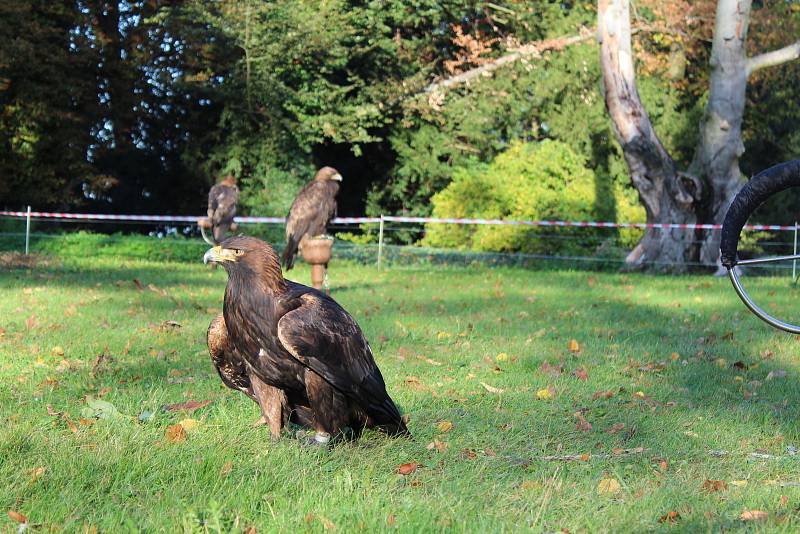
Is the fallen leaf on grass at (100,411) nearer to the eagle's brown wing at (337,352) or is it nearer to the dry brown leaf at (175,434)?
the dry brown leaf at (175,434)

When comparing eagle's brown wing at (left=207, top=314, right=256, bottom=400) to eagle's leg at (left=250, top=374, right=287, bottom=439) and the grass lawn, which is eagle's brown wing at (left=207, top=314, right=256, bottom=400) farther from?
the grass lawn

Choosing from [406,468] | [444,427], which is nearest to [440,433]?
[444,427]

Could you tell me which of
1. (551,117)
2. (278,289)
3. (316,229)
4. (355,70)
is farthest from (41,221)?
(278,289)

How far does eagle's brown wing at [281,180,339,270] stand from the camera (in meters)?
13.4

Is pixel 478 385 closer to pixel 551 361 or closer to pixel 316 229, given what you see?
pixel 551 361

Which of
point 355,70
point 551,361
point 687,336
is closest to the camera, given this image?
point 551,361

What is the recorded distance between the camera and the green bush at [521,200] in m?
21.4

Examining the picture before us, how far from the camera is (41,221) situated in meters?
22.8

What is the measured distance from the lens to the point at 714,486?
4.14 m

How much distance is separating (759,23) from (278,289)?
2201cm

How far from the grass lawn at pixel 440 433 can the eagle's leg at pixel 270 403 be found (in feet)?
0.39

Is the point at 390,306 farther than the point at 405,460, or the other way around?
the point at 390,306

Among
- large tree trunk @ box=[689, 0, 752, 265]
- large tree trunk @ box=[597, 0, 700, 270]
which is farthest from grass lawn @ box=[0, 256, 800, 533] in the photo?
large tree trunk @ box=[689, 0, 752, 265]

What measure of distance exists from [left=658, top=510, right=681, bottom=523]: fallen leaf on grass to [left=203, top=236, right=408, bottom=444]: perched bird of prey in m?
1.56
